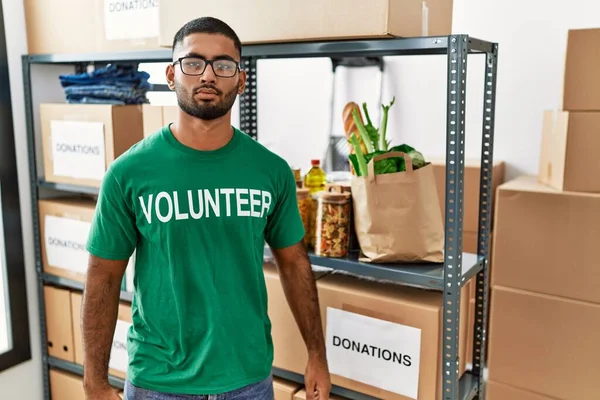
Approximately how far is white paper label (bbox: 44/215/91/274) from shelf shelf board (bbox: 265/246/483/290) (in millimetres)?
1043

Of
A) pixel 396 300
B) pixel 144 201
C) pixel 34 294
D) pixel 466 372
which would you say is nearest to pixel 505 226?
pixel 466 372

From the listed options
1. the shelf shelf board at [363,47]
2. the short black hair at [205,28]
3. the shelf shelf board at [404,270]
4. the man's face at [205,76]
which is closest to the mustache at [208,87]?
the man's face at [205,76]

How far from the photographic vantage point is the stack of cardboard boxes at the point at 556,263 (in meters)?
1.96

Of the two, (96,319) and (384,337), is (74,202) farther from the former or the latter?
(384,337)

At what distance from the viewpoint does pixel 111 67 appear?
2.23m

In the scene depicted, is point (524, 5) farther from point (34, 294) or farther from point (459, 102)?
point (34, 294)

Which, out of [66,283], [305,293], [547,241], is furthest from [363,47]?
[66,283]

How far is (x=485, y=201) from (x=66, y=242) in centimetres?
160

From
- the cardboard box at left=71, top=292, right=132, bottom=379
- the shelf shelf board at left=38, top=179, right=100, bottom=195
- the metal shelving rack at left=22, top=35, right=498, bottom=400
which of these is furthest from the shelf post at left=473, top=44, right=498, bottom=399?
the shelf shelf board at left=38, top=179, right=100, bottom=195

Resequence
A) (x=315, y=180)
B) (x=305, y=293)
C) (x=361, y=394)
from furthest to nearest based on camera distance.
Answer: (x=315, y=180)
(x=361, y=394)
(x=305, y=293)

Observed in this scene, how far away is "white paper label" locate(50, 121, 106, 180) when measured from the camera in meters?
2.15

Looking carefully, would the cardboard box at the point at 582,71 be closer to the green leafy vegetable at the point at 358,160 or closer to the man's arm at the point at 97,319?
the green leafy vegetable at the point at 358,160

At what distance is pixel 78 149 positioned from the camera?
221cm

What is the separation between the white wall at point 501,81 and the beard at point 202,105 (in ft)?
6.53
